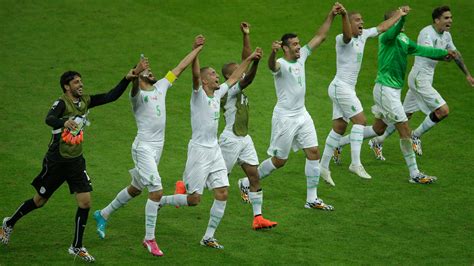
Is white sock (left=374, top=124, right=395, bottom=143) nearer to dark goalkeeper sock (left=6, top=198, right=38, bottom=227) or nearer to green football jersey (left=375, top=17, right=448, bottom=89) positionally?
green football jersey (left=375, top=17, right=448, bottom=89)

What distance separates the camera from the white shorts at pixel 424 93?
18.7 m

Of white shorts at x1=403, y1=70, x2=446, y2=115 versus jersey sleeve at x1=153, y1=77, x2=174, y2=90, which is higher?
jersey sleeve at x1=153, y1=77, x2=174, y2=90

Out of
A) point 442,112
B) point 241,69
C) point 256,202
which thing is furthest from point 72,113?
point 442,112

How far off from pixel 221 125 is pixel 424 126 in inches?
164

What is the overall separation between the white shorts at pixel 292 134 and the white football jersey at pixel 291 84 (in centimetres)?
12

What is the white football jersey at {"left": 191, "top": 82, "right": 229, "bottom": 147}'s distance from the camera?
14.8 m

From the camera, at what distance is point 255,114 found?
21031 millimetres

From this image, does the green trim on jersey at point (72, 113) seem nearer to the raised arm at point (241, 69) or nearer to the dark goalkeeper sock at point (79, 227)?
the dark goalkeeper sock at point (79, 227)

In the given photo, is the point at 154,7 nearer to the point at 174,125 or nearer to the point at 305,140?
the point at 174,125

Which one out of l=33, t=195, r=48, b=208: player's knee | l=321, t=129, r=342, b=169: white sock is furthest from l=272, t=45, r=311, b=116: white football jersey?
l=33, t=195, r=48, b=208: player's knee

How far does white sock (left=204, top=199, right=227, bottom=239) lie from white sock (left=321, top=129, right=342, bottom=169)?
3648mm

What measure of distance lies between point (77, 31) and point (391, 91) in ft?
31.4

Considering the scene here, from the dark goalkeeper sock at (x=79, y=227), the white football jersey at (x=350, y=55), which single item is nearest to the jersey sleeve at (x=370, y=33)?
the white football jersey at (x=350, y=55)

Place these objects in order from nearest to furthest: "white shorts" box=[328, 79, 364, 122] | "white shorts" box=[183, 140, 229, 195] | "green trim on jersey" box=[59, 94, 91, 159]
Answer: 1. "green trim on jersey" box=[59, 94, 91, 159]
2. "white shorts" box=[183, 140, 229, 195]
3. "white shorts" box=[328, 79, 364, 122]
